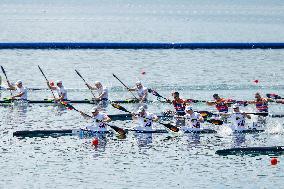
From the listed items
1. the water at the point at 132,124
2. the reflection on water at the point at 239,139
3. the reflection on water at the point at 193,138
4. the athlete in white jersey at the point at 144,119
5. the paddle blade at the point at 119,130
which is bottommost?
the water at the point at 132,124

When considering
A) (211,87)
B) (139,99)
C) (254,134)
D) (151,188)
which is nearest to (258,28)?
(211,87)

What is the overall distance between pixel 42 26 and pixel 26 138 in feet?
362

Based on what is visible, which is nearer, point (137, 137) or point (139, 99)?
point (137, 137)

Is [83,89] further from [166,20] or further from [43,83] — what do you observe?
[166,20]

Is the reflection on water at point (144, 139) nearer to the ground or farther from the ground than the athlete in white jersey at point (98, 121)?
nearer to the ground

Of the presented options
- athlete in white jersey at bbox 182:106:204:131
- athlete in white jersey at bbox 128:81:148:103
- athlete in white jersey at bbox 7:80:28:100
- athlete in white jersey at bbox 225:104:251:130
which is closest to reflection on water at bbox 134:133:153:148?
athlete in white jersey at bbox 182:106:204:131

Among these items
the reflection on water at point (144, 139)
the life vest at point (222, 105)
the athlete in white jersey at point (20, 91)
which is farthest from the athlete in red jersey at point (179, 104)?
the athlete in white jersey at point (20, 91)

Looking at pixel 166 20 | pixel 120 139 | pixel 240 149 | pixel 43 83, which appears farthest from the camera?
pixel 166 20

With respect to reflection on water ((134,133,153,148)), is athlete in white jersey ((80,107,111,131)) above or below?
above

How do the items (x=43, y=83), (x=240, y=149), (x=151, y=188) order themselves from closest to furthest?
1. (x=151, y=188)
2. (x=240, y=149)
3. (x=43, y=83)

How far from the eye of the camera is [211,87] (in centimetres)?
6625

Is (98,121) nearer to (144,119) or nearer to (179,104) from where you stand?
(144,119)

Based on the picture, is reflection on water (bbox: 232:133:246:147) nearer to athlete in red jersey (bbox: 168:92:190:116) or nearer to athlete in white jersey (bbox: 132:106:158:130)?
athlete in white jersey (bbox: 132:106:158:130)

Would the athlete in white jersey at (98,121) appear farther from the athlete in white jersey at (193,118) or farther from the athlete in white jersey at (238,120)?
the athlete in white jersey at (238,120)
